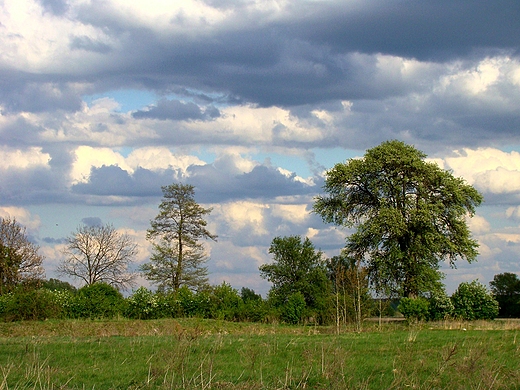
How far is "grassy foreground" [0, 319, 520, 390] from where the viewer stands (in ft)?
41.4

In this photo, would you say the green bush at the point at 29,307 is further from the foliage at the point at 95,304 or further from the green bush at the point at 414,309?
the green bush at the point at 414,309

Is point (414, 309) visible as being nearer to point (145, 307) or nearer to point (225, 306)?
point (225, 306)

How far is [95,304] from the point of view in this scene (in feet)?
123

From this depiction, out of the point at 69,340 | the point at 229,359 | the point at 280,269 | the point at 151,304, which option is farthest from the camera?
the point at 280,269

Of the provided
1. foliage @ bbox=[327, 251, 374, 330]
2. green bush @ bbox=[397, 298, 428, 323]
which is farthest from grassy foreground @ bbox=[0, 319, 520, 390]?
green bush @ bbox=[397, 298, 428, 323]

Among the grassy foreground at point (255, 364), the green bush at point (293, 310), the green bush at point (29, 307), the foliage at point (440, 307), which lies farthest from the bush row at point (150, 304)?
the grassy foreground at point (255, 364)

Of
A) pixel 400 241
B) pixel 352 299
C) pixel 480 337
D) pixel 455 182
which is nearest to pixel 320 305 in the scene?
pixel 352 299

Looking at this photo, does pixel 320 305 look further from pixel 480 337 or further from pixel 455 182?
pixel 480 337

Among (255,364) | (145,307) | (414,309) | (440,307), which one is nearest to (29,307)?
(145,307)

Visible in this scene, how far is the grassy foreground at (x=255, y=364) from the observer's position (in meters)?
12.6

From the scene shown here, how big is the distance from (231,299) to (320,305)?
548cm

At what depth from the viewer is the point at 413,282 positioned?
4197 centimetres

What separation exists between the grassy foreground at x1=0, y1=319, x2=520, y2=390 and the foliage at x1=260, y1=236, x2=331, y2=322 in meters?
21.1

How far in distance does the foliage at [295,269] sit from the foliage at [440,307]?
7.78m
